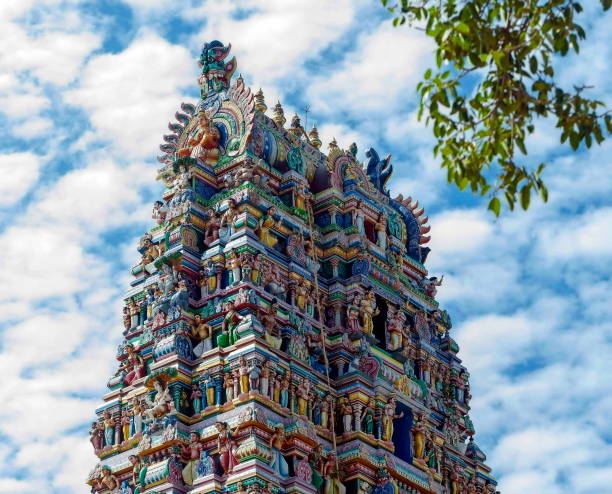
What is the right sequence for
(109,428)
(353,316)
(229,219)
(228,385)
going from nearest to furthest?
(228,385), (109,428), (229,219), (353,316)

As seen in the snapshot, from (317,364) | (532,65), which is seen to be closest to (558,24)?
(532,65)

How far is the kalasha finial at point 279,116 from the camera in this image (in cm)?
3812

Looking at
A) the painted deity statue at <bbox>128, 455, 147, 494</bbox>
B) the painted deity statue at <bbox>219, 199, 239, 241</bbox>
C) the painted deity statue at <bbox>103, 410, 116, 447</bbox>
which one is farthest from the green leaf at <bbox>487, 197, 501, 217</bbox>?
the painted deity statue at <bbox>103, 410, 116, 447</bbox>

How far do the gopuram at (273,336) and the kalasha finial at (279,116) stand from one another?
26cm

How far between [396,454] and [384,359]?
2.44m

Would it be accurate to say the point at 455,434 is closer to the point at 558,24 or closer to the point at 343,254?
the point at 343,254

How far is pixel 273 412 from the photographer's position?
30312mm

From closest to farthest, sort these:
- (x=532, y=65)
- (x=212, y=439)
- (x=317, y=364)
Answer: (x=532, y=65), (x=212, y=439), (x=317, y=364)

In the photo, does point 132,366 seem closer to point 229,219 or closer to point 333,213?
point 229,219

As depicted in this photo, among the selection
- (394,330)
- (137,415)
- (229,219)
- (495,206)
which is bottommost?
(495,206)

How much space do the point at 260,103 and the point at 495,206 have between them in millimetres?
23162

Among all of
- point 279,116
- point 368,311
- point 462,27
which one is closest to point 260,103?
point 279,116

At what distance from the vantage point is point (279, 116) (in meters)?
38.4

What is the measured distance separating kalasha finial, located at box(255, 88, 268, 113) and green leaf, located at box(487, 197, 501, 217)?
22.3 metres
